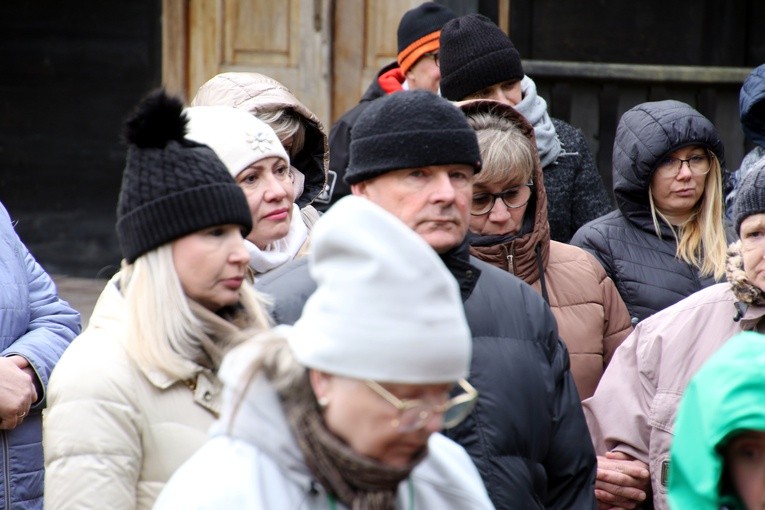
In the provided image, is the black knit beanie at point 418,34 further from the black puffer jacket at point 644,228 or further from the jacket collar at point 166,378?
the jacket collar at point 166,378

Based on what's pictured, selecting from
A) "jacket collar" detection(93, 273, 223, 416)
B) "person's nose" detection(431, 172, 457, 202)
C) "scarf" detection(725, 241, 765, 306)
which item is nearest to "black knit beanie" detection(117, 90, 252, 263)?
"jacket collar" detection(93, 273, 223, 416)

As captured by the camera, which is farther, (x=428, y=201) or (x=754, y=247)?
(x=754, y=247)

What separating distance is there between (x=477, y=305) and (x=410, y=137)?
0.43 metres

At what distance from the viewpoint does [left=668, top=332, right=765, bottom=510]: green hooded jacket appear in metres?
2.09

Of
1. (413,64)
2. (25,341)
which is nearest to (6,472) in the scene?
(25,341)

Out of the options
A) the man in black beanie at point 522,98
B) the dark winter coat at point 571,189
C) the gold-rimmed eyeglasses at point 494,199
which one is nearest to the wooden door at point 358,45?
the man in black beanie at point 522,98

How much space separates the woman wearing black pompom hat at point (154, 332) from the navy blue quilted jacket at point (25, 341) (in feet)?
3.02

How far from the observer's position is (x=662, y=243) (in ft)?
14.2

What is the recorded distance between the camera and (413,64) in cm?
535

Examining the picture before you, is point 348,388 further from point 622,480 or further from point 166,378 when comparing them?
point 622,480

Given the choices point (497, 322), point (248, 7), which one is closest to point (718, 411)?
point (497, 322)

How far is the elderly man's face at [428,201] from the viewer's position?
300 cm

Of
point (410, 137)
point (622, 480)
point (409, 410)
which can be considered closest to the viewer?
point (409, 410)

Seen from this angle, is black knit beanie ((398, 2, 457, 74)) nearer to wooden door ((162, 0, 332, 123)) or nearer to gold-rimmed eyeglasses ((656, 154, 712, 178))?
gold-rimmed eyeglasses ((656, 154, 712, 178))
